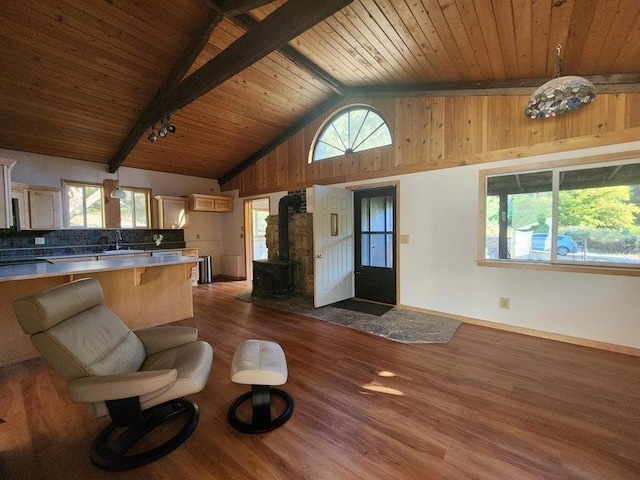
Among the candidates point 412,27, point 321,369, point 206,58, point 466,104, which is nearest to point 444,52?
point 412,27

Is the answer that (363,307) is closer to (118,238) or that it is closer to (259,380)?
(259,380)

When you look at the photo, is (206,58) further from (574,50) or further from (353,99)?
(574,50)

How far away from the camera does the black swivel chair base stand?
58.4 inches

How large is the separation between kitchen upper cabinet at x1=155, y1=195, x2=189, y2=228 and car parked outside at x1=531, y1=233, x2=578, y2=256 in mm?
6557

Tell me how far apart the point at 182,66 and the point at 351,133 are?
273 cm

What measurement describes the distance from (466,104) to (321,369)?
3650 mm

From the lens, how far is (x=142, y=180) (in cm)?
593

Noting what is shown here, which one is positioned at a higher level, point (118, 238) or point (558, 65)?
point (558, 65)

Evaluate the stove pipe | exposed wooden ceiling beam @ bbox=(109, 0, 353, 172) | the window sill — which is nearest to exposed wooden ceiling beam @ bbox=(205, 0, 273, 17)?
exposed wooden ceiling beam @ bbox=(109, 0, 353, 172)

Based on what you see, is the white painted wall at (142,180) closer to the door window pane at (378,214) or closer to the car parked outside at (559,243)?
the door window pane at (378,214)

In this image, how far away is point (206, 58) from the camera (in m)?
3.62

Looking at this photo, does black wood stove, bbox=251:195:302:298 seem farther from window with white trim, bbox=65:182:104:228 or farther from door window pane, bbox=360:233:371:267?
window with white trim, bbox=65:182:104:228

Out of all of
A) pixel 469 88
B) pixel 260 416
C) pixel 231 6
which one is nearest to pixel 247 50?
pixel 231 6

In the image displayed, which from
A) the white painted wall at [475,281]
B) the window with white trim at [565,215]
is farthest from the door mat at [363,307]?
the window with white trim at [565,215]
